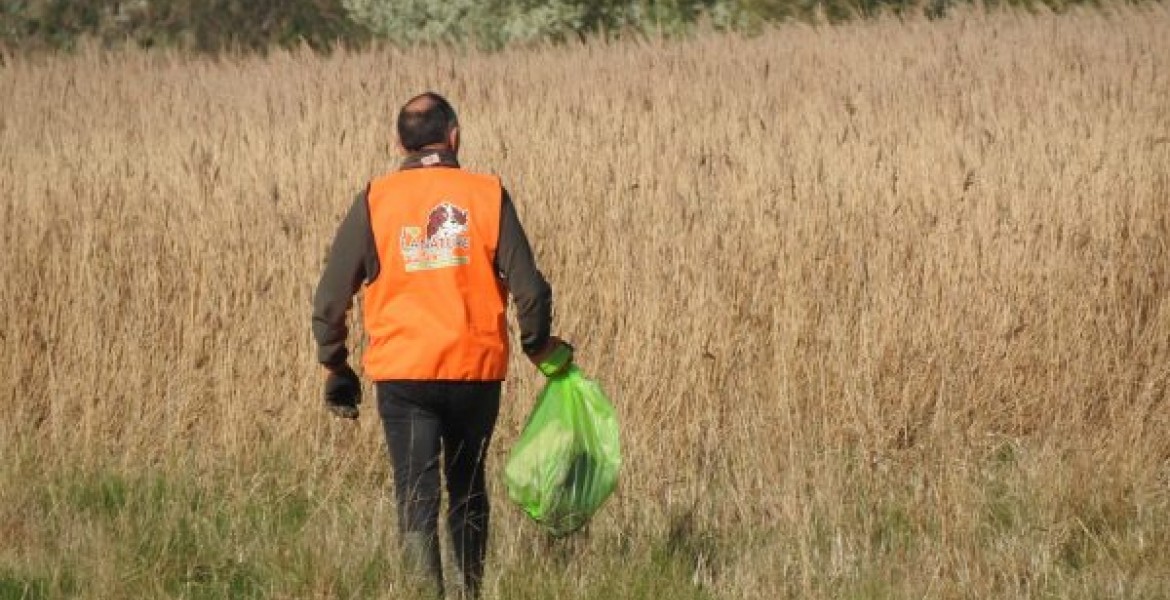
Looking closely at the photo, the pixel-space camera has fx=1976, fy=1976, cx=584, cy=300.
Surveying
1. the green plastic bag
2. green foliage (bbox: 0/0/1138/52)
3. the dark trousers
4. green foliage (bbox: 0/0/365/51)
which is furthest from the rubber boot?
green foliage (bbox: 0/0/365/51)

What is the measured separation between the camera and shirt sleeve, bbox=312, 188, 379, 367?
16.1 ft

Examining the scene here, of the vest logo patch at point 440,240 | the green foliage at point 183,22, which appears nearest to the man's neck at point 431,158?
the vest logo patch at point 440,240

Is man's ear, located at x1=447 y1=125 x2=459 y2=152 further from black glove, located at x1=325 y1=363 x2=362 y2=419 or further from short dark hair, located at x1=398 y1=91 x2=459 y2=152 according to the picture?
black glove, located at x1=325 y1=363 x2=362 y2=419

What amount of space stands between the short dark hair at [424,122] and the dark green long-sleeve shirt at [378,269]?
4 cm

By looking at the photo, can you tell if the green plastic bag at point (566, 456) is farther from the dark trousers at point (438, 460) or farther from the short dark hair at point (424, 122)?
the short dark hair at point (424, 122)

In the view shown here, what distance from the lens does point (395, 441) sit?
196 inches

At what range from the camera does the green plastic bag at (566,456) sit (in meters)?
5.06

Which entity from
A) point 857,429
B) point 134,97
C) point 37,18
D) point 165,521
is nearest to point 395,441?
point 165,521

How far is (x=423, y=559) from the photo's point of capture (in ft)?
16.5

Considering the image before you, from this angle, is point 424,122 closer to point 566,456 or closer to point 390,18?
point 566,456

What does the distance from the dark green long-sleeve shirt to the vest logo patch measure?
0.11 metres

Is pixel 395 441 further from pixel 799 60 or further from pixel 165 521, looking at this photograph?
pixel 799 60

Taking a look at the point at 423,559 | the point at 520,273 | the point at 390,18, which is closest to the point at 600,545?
the point at 423,559

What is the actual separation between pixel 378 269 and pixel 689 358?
2.22 m
